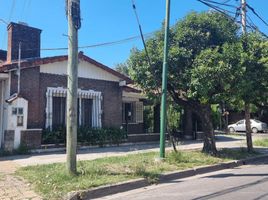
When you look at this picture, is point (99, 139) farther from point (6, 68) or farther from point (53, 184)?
point (53, 184)

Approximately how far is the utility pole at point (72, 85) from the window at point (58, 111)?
805 cm

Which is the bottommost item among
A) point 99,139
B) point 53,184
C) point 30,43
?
point 53,184

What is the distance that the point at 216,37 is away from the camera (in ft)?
51.3

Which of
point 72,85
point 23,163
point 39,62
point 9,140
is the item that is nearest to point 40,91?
point 39,62

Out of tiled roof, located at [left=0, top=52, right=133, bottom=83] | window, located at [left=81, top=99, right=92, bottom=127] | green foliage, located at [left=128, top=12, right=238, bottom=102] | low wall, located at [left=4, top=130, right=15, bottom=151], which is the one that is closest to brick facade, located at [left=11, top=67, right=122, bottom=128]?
tiled roof, located at [left=0, top=52, right=133, bottom=83]

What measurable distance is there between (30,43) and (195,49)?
8.10 metres

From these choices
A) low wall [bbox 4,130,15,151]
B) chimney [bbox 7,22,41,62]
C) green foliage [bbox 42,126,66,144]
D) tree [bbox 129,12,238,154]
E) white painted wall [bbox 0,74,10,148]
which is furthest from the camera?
chimney [bbox 7,22,41,62]

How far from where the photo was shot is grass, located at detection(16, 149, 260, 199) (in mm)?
9539

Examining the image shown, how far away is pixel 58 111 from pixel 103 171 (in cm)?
807

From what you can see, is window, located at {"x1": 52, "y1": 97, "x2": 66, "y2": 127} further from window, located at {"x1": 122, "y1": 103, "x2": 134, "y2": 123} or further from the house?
window, located at {"x1": 122, "y1": 103, "x2": 134, "y2": 123}

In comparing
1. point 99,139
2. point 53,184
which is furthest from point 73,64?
point 99,139

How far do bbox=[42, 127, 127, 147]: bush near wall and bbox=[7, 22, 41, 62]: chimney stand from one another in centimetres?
375

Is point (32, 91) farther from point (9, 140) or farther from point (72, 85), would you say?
point (72, 85)

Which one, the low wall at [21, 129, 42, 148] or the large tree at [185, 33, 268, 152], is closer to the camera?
the large tree at [185, 33, 268, 152]
